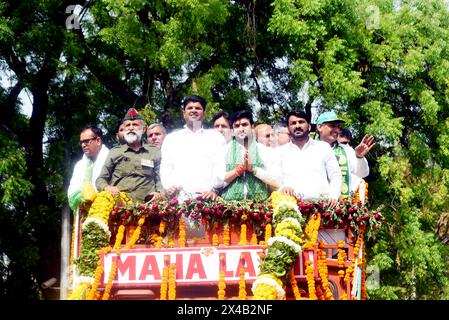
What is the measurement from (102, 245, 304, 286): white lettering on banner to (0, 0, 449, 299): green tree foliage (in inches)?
317

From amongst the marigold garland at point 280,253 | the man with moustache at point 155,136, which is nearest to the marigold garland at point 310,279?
the marigold garland at point 280,253

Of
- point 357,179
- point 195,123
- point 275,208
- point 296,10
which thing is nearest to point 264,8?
point 296,10

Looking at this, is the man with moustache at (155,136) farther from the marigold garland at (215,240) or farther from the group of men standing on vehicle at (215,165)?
the marigold garland at (215,240)

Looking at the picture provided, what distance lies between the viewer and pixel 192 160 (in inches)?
263

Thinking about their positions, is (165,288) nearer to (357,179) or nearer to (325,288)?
(325,288)

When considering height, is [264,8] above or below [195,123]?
above

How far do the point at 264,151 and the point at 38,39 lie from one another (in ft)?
28.9

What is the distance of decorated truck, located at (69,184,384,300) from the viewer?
5.77 m

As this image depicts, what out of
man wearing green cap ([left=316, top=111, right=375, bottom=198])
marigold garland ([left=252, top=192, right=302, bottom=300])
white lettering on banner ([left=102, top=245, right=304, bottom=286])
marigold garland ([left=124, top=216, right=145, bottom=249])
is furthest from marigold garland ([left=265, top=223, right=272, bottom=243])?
man wearing green cap ([left=316, top=111, right=375, bottom=198])

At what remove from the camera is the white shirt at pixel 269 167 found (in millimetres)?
6289

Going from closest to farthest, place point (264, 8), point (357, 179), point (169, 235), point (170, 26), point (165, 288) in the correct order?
1. point (165, 288)
2. point (169, 235)
3. point (357, 179)
4. point (170, 26)
5. point (264, 8)

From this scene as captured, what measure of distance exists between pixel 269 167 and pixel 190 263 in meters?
1.13

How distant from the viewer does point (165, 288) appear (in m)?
5.79

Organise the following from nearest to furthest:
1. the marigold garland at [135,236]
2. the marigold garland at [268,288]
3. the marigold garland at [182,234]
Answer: the marigold garland at [268,288] → the marigold garland at [182,234] → the marigold garland at [135,236]
